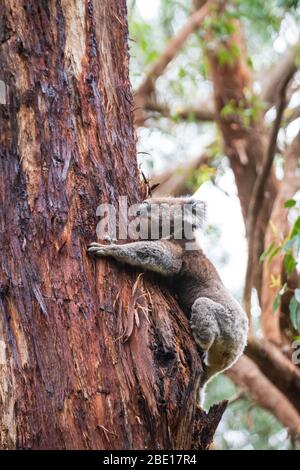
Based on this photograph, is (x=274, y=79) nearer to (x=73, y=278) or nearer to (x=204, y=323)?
(x=204, y=323)

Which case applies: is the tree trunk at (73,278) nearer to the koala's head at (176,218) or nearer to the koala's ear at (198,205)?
the koala's head at (176,218)

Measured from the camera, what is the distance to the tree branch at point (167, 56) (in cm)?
852

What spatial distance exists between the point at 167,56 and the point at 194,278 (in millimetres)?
5026

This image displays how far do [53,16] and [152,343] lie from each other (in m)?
1.80

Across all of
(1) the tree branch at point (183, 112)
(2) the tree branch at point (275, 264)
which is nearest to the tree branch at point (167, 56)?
(1) the tree branch at point (183, 112)

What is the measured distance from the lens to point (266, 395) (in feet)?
22.0

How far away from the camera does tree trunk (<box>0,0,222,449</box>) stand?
9.56 feet

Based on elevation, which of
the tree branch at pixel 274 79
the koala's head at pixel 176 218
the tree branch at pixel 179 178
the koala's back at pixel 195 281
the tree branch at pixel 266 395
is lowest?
the tree branch at pixel 266 395

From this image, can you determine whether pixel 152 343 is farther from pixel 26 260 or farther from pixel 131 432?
pixel 26 260

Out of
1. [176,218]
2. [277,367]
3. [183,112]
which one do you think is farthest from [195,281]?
[183,112]

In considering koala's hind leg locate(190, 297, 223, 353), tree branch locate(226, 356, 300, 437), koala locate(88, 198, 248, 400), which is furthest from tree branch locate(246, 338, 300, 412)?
koala's hind leg locate(190, 297, 223, 353)

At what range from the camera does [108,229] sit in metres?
3.40

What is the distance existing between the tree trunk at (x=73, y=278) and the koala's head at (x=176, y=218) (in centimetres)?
67

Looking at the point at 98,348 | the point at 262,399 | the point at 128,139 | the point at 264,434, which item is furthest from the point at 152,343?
the point at 264,434
